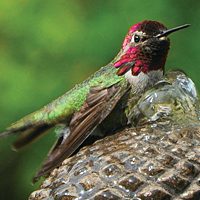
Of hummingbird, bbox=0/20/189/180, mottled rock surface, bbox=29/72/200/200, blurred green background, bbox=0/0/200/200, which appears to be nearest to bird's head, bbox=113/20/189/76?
hummingbird, bbox=0/20/189/180

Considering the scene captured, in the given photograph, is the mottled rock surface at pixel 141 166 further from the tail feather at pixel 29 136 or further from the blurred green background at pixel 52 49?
the blurred green background at pixel 52 49

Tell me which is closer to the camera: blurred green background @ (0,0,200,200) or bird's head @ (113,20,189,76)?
bird's head @ (113,20,189,76)

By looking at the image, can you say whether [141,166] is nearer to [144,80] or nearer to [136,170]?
[136,170]

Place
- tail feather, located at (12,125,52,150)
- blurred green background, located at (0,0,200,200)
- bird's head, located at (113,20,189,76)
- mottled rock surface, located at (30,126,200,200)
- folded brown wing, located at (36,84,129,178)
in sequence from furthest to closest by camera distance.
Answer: blurred green background, located at (0,0,200,200) < tail feather, located at (12,125,52,150) < bird's head, located at (113,20,189,76) < folded brown wing, located at (36,84,129,178) < mottled rock surface, located at (30,126,200,200)

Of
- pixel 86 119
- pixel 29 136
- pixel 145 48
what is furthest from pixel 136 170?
pixel 29 136

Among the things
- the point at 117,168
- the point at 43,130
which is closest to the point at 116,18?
the point at 43,130

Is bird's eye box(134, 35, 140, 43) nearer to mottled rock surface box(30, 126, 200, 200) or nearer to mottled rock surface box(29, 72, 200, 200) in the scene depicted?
mottled rock surface box(29, 72, 200, 200)

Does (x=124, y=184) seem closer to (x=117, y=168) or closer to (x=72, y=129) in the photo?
(x=117, y=168)
